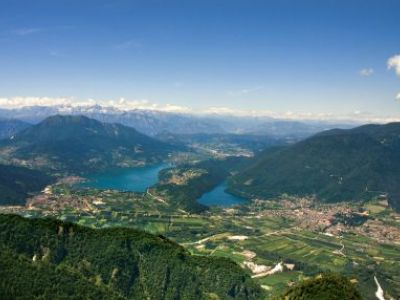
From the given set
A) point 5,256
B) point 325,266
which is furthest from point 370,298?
point 5,256

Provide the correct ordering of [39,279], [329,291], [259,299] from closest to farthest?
[329,291]
[39,279]
[259,299]

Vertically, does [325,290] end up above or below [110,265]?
above

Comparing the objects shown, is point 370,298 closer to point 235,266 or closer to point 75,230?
point 235,266

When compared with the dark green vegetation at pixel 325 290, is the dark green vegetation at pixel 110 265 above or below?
below

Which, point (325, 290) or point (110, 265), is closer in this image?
point (325, 290)

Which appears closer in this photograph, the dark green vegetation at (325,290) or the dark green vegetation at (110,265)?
the dark green vegetation at (325,290)
